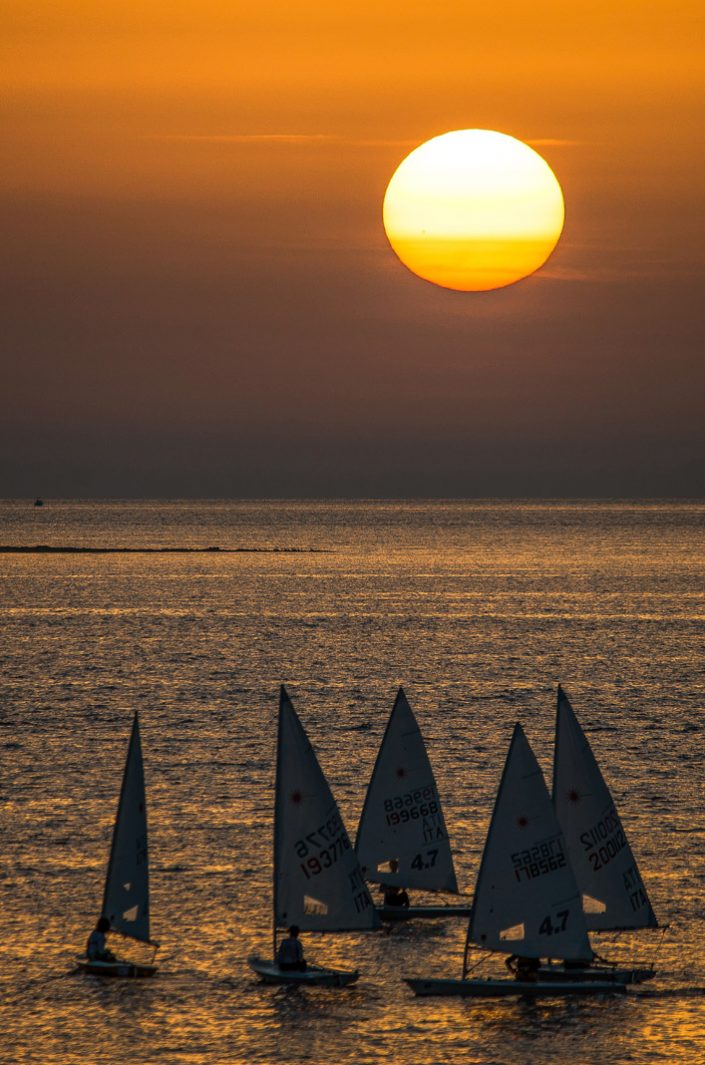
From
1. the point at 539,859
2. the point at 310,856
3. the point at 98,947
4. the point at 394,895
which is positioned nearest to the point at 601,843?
the point at 539,859

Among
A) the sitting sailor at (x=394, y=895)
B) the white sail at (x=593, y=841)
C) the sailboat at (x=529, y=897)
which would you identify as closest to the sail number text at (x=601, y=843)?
the white sail at (x=593, y=841)

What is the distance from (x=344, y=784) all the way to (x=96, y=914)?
27.0 meters

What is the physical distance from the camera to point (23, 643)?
169 meters

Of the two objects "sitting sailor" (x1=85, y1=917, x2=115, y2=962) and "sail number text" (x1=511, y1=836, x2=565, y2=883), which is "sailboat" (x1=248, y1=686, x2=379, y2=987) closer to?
"sitting sailor" (x1=85, y1=917, x2=115, y2=962)

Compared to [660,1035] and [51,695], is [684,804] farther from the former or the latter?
[51,695]

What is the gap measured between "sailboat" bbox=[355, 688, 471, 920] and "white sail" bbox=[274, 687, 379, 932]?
24.3 ft

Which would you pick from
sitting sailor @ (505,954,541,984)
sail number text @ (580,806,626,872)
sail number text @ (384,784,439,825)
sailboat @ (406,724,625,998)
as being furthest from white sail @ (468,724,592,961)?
sail number text @ (384,784,439,825)

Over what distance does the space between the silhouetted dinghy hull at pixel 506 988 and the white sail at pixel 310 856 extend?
8.82ft

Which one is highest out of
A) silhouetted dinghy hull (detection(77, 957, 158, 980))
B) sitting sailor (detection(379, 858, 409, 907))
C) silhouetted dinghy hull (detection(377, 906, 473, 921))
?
sitting sailor (detection(379, 858, 409, 907))

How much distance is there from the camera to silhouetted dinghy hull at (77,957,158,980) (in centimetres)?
4734

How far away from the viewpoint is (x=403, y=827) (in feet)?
179

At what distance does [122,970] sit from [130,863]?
10.7ft

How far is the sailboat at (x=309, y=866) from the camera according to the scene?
149 ft

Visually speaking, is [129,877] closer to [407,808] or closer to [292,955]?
[292,955]
